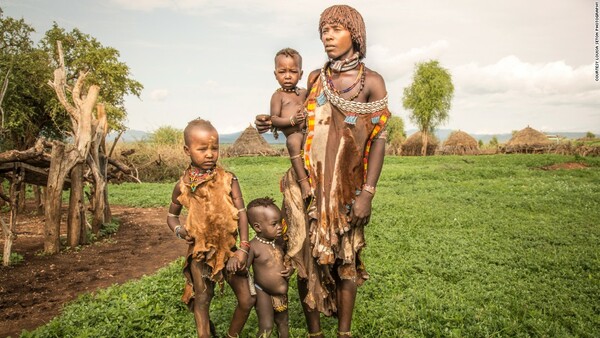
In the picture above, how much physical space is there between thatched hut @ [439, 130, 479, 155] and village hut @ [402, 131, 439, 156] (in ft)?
3.34

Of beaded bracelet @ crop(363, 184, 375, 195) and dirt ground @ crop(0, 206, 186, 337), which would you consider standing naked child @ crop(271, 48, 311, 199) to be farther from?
dirt ground @ crop(0, 206, 186, 337)

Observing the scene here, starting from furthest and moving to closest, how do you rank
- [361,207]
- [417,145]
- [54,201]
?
[417,145] → [54,201] → [361,207]

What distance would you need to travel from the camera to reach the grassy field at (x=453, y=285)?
4.06 metres

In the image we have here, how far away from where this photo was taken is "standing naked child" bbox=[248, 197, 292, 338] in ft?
10.8

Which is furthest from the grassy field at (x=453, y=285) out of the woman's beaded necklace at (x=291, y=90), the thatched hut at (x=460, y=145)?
the thatched hut at (x=460, y=145)

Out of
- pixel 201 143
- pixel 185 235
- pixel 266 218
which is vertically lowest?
pixel 185 235

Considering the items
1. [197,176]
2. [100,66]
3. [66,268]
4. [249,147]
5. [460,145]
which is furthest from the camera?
[460,145]

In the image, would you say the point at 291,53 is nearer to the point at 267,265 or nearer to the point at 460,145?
the point at 267,265

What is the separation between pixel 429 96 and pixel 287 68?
4528 centimetres

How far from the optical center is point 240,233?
10.6 ft

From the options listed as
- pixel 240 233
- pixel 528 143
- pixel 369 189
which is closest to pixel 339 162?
pixel 369 189

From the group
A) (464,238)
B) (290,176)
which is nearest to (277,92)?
(290,176)

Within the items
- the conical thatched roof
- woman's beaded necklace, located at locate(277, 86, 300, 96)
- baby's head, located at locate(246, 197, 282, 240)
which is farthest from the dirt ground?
the conical thatched roof

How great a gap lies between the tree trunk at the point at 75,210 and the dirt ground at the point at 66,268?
30cm
